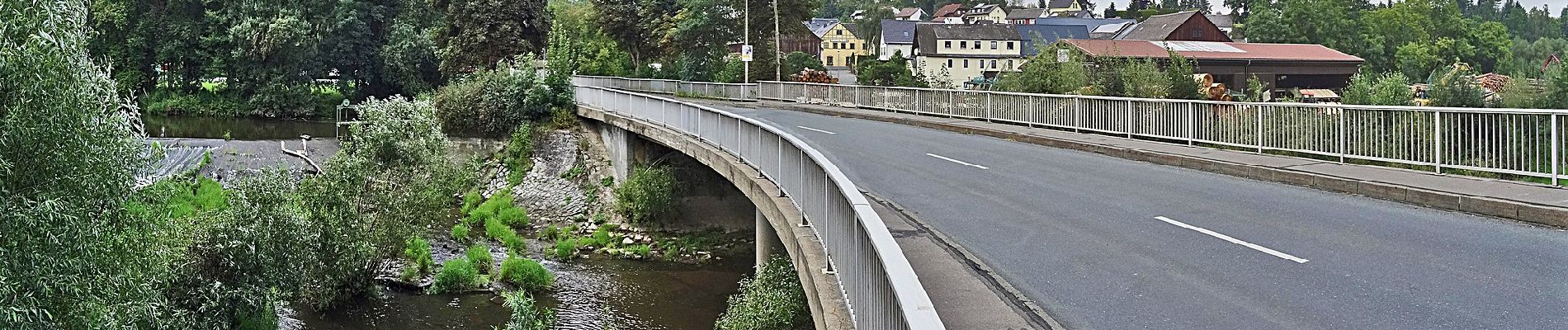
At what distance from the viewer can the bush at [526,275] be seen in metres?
25.8

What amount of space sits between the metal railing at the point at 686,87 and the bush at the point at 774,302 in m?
34.1

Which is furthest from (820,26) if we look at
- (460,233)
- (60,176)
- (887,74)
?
(60,176)

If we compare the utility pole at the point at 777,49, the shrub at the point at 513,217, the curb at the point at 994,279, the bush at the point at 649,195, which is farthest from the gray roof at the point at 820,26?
the curb at the point at 994,279

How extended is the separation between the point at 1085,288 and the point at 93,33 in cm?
1164

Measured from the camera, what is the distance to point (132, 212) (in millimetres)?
14922

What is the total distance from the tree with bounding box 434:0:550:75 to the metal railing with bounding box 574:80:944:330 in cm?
4930

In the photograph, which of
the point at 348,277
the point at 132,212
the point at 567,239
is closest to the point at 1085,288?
the point at 132,212

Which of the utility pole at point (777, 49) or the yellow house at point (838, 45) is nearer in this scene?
the utility pole at point (777, 49)

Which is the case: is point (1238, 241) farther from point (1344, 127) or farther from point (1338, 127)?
point (1338, 127)

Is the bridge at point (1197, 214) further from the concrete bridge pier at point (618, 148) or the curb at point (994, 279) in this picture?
the concrete bridge pier at point (618, 148)

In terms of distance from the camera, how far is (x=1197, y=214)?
1297 centimetres

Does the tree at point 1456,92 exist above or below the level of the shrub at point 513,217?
above

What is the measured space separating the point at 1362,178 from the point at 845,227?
28.1ft

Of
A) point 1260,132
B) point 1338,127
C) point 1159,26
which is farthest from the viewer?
point 1159,26
